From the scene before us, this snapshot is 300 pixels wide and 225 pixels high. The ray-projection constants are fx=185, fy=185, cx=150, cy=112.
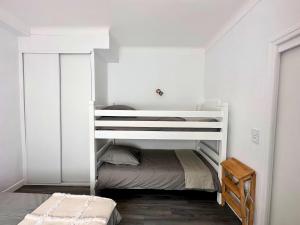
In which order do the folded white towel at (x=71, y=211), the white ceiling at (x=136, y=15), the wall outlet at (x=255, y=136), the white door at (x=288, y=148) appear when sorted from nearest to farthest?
the folded white towel at (x=71, y=211) → the white door at (x=288, y=148) → the wall outlet at (x=255, y=136) → the white ceiling at (x=136, y=15)

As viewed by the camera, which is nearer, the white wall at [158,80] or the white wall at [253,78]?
the white wall at [253,78]

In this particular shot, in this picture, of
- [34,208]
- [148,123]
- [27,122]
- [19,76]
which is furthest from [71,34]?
[34,208]

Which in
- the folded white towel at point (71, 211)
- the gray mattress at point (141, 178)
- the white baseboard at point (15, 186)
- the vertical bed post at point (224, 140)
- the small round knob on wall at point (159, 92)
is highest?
the small round knob on wall at point (159, 92)

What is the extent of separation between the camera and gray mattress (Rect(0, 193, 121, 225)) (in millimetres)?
1281

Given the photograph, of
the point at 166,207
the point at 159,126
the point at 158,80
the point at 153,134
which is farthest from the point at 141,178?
the point at 158,80

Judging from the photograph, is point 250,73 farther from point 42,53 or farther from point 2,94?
point 2,94

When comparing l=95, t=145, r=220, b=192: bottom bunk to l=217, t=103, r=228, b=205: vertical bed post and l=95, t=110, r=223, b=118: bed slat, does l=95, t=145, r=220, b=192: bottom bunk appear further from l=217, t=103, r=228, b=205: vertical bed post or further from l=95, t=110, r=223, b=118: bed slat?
l=95, t=110, r=223, b=118: bed slat

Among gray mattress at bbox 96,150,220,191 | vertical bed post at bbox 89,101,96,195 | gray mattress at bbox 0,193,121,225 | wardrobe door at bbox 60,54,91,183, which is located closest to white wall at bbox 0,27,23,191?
wardrobe door at bbox 60,54,91,183

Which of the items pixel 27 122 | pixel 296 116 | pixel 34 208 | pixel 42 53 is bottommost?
pixel 34 208

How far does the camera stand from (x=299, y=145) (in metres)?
1.30

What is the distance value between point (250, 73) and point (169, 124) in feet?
3.35

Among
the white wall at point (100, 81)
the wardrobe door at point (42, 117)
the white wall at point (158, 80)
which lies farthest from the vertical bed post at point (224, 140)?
the wardrobe door at point (42, 117)

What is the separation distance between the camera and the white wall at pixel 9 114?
2.41 meters

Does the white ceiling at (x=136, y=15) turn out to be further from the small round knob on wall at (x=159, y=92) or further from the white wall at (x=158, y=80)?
the small round knob on wall at (x=159, y=92)
